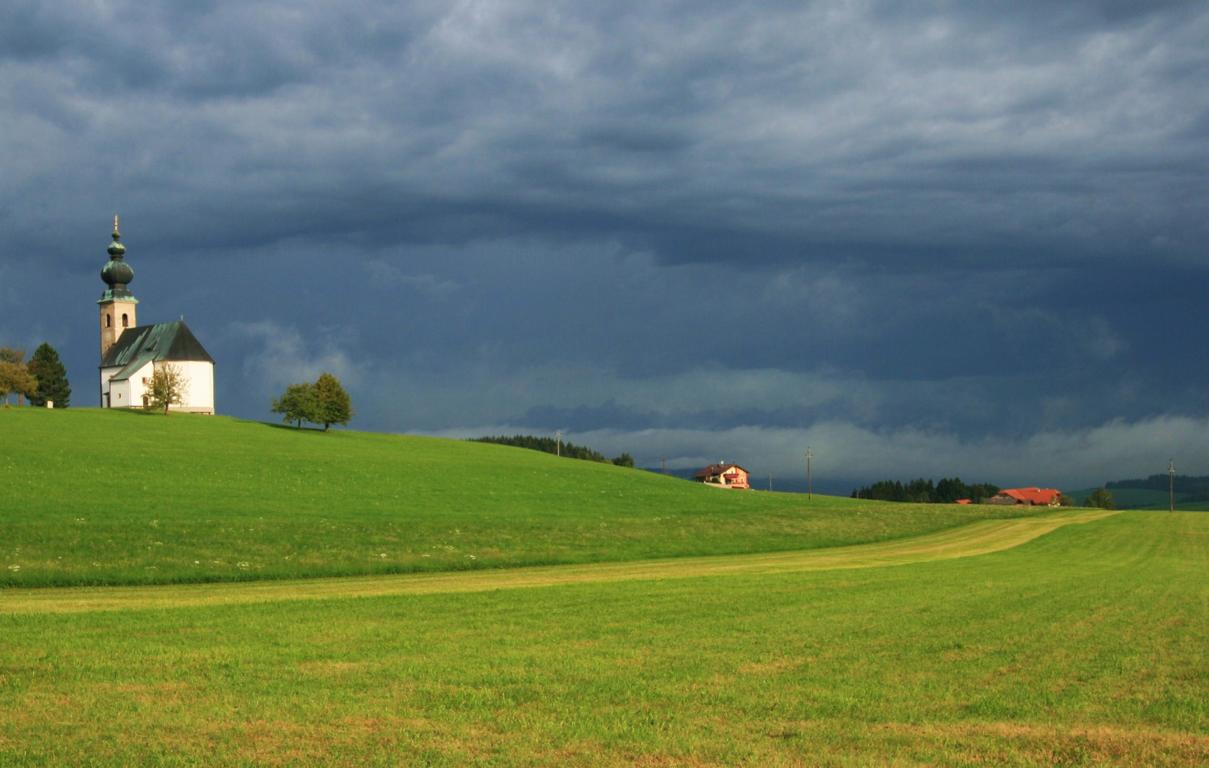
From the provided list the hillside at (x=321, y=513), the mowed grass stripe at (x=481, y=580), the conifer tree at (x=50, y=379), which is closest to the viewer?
the mowed grass stripe at (x=481, y=580)

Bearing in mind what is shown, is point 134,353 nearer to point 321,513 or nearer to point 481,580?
point 321,513

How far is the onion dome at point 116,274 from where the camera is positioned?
6654 inches

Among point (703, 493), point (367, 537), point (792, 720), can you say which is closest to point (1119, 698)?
point (792, 720)

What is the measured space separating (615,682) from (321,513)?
41371mm

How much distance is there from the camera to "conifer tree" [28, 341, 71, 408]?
164m

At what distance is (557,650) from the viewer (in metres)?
17.5

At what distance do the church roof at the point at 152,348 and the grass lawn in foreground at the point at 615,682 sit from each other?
132668 mm

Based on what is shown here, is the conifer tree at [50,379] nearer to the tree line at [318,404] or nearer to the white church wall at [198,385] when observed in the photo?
the white church wall at [198,385]

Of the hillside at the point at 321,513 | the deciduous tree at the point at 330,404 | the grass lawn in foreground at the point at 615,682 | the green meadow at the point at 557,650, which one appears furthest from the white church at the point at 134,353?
the grass lawn in foreground at the point at 615,682

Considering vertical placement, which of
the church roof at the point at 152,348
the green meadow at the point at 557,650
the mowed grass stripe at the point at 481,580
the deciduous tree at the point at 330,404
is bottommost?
the mowed grass stripe at the point at 481,580

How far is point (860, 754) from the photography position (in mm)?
11031

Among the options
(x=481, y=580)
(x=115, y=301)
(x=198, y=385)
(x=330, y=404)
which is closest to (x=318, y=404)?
(x=330, y=404)

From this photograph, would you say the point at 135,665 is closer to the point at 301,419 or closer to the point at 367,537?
the point at 367,537

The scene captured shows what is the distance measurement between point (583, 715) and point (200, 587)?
948 inches
